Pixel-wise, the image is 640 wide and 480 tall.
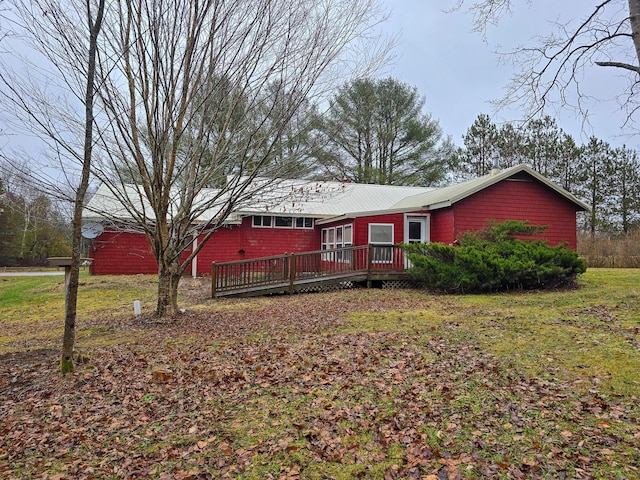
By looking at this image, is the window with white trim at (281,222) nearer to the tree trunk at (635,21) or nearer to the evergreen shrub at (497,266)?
the evergreen shrub at (497,266)

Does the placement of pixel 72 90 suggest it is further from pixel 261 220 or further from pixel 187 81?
pixel 261 220

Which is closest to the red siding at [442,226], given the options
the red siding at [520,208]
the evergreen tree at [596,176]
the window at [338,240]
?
the red siding at [520,208]

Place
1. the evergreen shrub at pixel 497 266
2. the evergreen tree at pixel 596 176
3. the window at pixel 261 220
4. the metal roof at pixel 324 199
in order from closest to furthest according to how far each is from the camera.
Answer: the metal roof at pixel 324 199
the evergreen shrub at pixel 497 266
the window at pixel 261 220
the evergreen tree at pixel 596 176

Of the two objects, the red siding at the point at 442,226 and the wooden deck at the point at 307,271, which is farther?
the red siding at the point at 442,226

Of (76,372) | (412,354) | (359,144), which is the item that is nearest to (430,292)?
(412,354)

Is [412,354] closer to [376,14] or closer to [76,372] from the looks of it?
[76,372]

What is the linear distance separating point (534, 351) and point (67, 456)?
17.5 ft

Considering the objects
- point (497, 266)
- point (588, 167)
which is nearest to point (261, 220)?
point (497, 266)

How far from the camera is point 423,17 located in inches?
331

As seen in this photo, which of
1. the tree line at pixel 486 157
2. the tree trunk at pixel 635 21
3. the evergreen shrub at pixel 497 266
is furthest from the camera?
the tree line at pixel 486 157

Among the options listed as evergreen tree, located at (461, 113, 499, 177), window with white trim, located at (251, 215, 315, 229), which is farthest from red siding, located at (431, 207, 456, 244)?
evergreen tree, located at (461, 113, 499, 177)

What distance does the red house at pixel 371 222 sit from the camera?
14.1 meters

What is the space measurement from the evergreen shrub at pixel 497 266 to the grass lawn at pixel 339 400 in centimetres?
298

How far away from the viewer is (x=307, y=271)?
13.0 m
